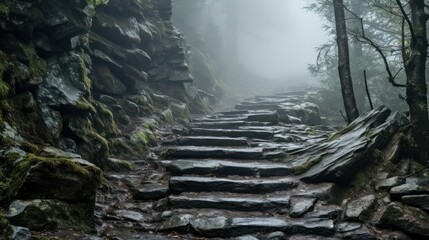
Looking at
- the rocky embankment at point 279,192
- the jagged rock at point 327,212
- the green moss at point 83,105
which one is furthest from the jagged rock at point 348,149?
the green moss at point 83,105

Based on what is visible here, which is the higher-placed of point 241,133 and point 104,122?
point 104,122

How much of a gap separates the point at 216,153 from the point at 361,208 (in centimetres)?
491

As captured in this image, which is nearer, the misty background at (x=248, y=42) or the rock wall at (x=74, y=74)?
the rock wall at (x=74, y=74)

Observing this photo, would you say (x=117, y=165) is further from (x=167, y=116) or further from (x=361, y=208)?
(x=167, y=116)

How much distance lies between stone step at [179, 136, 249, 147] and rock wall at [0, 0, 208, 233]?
130cm

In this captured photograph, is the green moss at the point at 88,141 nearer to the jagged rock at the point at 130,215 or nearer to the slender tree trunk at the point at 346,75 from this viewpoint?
the jagged rock at the point at 130,215

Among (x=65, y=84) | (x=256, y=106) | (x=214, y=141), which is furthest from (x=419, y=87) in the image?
(x=256, y=106)

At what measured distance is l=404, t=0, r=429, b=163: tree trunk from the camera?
26.9 ft

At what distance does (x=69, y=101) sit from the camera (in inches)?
348

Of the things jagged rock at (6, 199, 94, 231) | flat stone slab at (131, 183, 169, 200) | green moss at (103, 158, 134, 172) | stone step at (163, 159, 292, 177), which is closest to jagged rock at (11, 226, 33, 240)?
jagged rock at (6, 199, 94, 231)

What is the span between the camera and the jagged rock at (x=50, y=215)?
199 inches

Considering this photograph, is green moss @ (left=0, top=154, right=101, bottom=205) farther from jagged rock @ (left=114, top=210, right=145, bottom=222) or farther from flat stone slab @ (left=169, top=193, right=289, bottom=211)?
flat stone slab @ (left=169, top=193, right=289, bottom=211)

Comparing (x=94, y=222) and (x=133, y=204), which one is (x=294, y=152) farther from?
(x=94, y=222)

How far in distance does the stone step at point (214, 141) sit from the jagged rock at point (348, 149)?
2427mm
